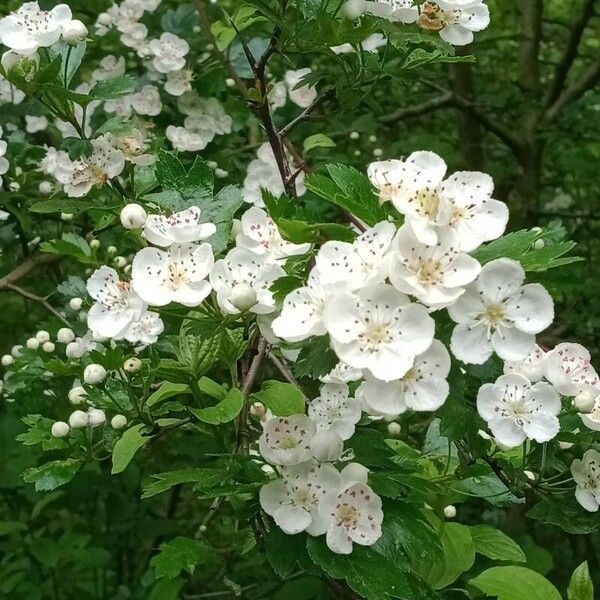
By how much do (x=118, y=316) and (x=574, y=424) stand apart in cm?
70

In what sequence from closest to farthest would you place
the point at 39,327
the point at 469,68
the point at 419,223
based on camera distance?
the point at 419,223 → the point at 39,327 → the point at 469,68

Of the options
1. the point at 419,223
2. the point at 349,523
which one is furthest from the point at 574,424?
the point at 419,223

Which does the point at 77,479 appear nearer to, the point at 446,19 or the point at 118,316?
the point at 118,316

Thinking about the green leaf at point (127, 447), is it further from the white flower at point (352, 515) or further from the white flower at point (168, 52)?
the white flower at point (168, 52)

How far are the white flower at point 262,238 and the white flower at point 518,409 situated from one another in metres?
0.34

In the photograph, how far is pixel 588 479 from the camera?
1.23m

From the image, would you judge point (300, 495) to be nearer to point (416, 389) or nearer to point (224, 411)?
point (224, 411)

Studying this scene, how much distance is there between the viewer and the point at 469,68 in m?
3.43

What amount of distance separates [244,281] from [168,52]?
141cm

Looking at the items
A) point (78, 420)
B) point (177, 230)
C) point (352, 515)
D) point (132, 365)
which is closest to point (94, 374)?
point (132, 365)

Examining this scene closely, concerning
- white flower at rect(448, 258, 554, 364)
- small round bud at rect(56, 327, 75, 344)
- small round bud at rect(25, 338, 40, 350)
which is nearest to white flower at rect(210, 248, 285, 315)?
white flower at rect(448, 258, 554, 364)

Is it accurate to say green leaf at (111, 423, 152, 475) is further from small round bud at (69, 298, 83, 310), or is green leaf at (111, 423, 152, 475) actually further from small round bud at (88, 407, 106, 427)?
small round bud at (69, 298, 83, 310)

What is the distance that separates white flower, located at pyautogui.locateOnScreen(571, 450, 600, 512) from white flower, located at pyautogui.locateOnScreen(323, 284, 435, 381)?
42 centimetres

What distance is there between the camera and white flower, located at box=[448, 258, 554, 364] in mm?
997
